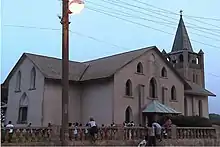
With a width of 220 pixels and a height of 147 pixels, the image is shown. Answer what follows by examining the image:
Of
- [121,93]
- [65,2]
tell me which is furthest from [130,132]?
[65,2]

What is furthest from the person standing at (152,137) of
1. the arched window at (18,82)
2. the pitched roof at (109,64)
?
the arched window at (18,82)

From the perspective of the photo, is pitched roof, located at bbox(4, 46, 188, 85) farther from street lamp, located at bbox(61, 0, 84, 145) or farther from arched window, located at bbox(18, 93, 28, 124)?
street lamp, located at bbox(61, 0, 84, 145)

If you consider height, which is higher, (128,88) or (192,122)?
(128,88)

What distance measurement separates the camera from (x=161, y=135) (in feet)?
81.3

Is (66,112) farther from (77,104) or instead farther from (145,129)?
(77,104)

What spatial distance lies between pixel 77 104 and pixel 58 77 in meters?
4.02

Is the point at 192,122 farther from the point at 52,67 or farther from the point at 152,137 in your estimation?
the point at 52,67

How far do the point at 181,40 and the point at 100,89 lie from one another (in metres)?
50.2

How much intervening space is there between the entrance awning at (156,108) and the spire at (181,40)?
1816 inches

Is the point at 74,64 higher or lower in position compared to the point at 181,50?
lower

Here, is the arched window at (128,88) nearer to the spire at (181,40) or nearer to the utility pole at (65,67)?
the utility pole at (65,67)

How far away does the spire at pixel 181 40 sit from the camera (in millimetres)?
82125

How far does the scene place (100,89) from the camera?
36.9 meters

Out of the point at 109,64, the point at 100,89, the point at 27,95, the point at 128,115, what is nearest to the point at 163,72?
the point at 109,64
